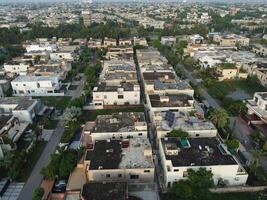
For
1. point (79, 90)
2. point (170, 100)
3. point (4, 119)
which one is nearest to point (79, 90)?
point (79, 90)

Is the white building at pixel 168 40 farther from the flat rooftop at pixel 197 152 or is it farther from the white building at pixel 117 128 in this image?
the flat rooftop at pixel 197 152

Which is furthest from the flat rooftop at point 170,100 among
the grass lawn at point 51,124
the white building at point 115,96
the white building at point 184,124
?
the grass lawn at point 51,124

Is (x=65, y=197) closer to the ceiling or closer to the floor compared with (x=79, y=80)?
closer to the ceiling

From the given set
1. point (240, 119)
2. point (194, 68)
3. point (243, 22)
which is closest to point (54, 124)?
point (240, 119)

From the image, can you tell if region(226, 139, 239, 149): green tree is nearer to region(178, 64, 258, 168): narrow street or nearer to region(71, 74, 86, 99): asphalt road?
region(178, 64, 258, 168): narrow street

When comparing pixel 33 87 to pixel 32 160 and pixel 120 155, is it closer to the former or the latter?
pixel 32 160

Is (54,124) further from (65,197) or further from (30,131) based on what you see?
(65,197)
